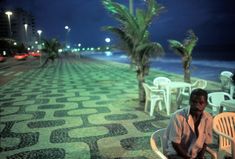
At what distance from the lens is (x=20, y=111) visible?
32.7 feet

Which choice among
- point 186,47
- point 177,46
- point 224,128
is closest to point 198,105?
point 224,128

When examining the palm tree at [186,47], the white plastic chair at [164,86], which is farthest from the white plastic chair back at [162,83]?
the palm tree at [186,47]

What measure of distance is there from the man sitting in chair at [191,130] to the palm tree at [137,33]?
6.53 meters

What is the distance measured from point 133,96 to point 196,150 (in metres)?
8.56

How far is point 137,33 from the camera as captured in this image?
34.1 ft

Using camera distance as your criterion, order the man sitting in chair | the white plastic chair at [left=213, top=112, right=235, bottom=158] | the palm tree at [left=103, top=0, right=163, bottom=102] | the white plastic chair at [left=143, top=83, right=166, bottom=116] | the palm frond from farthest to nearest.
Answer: the palm frond, the palm tree at [left=103, top=0, right=163, bottom=102], the white plastic chair at [left=143, top=83, right=166, bottom=116], the white plastic chair at [left=213, top=112, right=235, bottom=158], the man sitting in chair

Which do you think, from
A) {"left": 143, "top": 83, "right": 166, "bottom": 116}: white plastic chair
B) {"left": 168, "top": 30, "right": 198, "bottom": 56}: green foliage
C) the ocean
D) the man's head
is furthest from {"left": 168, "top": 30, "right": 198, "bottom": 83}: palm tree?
the man's head

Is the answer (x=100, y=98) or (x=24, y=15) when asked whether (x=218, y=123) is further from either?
(x=24, y=15)

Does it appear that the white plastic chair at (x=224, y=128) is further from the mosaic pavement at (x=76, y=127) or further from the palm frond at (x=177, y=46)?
the palm frond at (x=177, y=46)

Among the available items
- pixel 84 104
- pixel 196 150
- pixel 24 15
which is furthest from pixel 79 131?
pixel 24 15

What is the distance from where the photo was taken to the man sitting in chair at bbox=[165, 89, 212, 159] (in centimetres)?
352

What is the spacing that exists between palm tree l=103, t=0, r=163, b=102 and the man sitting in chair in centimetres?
653

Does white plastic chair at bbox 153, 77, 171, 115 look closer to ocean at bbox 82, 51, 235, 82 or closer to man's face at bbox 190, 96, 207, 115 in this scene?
ocean at bbox 82, 51, 235, 82

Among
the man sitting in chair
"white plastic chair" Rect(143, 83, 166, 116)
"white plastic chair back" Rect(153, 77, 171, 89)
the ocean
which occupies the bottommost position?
the ocean
